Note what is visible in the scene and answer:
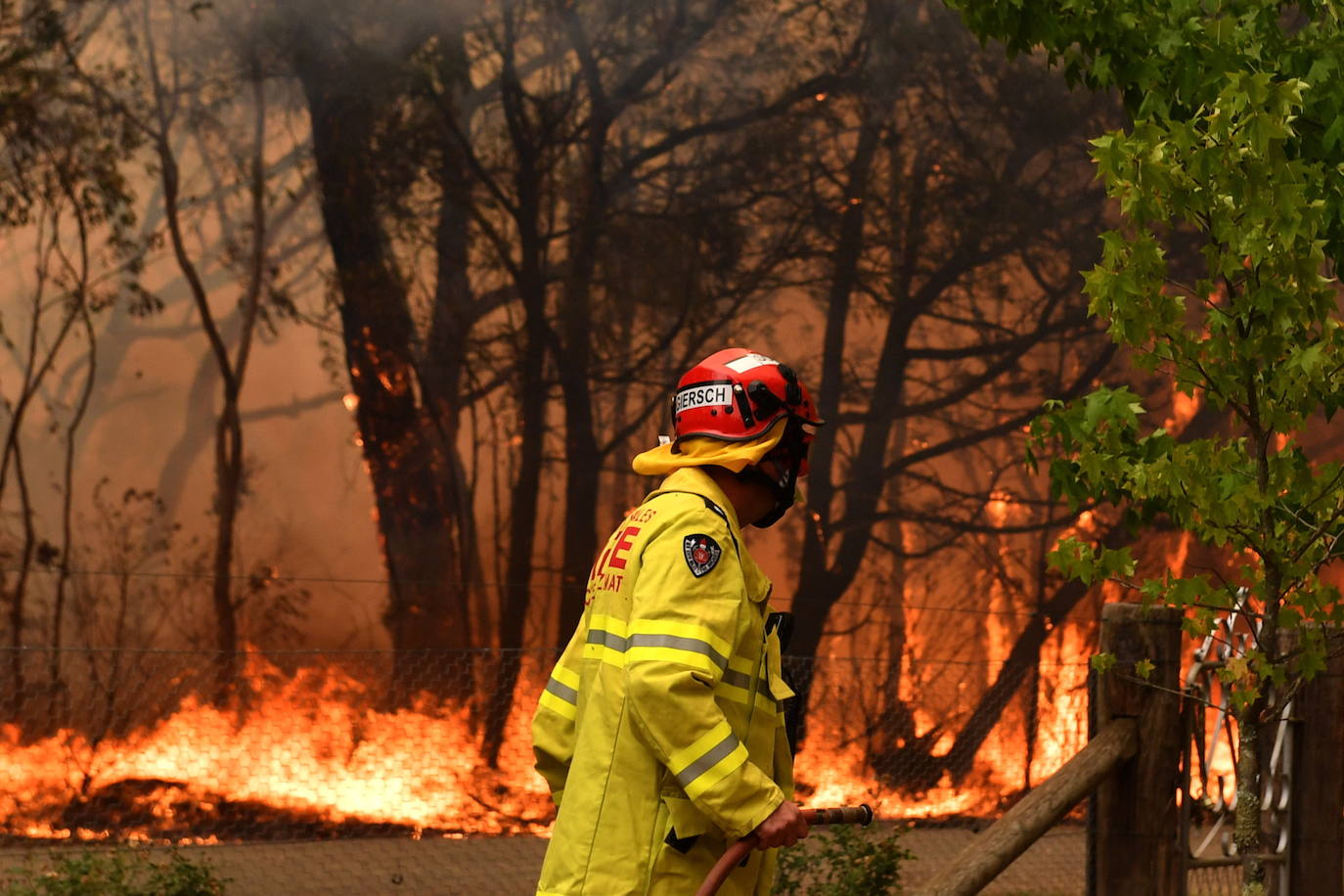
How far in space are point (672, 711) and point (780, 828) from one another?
0.27 meters

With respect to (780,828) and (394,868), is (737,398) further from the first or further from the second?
(394,868)

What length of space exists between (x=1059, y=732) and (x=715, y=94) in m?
4.37

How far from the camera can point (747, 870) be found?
274cm

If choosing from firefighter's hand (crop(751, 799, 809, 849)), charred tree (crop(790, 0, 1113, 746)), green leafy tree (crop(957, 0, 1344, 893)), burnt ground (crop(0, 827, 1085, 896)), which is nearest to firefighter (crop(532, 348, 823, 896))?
firefighter's hand (crop(751, 799, 809, 849))

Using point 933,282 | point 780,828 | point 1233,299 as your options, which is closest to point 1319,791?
point 1233,299

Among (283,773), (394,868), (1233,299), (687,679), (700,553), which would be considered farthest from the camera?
(283,773)

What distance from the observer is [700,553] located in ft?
8.40

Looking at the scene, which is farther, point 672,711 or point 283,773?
point 283,773

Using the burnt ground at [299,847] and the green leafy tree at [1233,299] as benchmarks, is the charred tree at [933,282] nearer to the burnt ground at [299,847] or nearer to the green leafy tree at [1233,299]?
the burnt ground at [299,847]

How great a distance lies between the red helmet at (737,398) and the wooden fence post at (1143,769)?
5.53 ft

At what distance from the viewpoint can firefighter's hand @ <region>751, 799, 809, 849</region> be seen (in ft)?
8.18

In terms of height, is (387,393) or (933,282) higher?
(933,282)

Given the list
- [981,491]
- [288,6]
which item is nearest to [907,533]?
[981,491]

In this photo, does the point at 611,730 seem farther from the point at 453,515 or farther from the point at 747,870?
the point at 453,515
